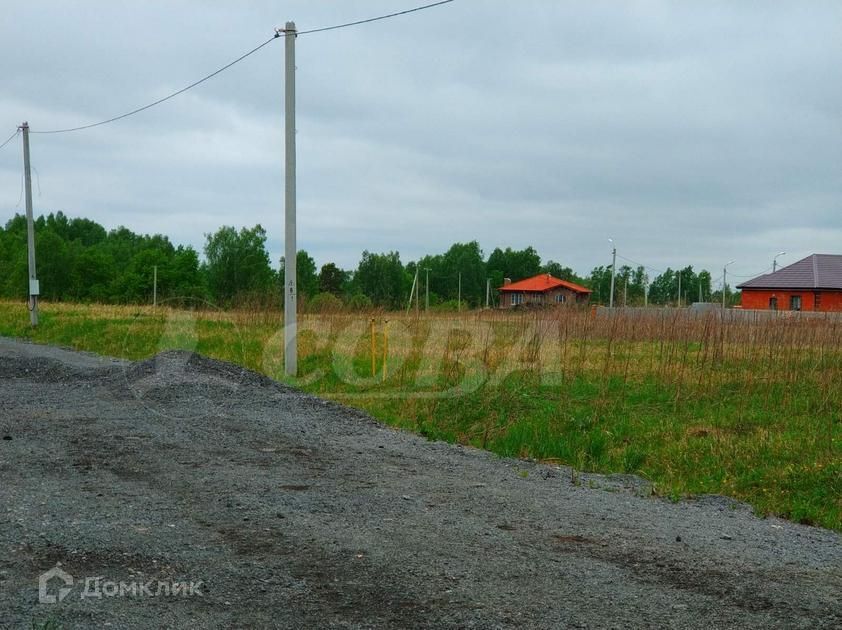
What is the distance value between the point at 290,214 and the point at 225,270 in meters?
73.7

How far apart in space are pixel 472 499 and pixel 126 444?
13.9ft

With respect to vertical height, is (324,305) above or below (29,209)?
below

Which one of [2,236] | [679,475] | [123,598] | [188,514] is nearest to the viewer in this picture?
[123,598]

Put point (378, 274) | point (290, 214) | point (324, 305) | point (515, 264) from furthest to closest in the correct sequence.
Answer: point (515, 264), point (378, 274), point (324, 305), point (290, 214)

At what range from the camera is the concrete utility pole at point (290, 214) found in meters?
15.2

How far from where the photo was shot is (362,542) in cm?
563

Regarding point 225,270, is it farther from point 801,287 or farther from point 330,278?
point 801,287

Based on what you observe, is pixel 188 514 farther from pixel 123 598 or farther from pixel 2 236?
pixel 2 236

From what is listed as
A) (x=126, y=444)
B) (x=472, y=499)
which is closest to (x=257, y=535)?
(x=472, y=499)

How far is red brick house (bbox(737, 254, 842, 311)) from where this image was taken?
6119cm

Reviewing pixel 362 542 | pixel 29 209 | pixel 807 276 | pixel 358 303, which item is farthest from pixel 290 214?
pixel 807 276

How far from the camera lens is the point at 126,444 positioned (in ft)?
29.9

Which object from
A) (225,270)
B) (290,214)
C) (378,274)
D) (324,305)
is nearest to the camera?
(290,214)

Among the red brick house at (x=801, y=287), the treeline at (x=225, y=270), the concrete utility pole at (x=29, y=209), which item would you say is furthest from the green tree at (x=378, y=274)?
the concrete utility pole at (x=29, y=209)
